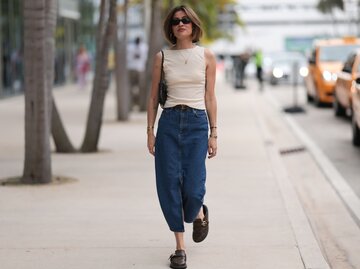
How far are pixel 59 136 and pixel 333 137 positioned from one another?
6468 millimetres

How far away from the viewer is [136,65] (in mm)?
26172

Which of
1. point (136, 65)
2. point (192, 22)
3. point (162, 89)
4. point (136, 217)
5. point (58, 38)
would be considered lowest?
point (58, 38)

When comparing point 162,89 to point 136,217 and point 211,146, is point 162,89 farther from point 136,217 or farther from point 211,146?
point 136,217

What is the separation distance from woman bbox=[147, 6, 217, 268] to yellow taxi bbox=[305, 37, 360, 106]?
1955 centimetres

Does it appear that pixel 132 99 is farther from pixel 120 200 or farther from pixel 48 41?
pixel 120 200

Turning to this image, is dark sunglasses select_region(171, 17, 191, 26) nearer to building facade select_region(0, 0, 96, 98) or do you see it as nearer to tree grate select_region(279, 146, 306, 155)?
tree grate select_region(279, 146, 306, 155)

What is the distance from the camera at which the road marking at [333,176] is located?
11.3 meters

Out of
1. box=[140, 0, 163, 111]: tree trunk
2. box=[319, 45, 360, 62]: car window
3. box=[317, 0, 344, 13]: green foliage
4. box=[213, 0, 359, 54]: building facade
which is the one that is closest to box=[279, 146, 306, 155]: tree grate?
box=[140, 0, 163, 111]: tree trunk

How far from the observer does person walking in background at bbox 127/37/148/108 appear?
2598 centimetres

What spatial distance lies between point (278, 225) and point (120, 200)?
2080mm

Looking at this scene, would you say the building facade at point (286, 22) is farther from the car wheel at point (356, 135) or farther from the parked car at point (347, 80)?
the car wheel at point (356, 135)

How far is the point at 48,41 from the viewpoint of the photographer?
496 inches

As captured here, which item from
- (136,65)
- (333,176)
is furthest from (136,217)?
(136,65)

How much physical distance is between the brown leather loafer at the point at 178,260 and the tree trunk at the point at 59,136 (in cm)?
741
